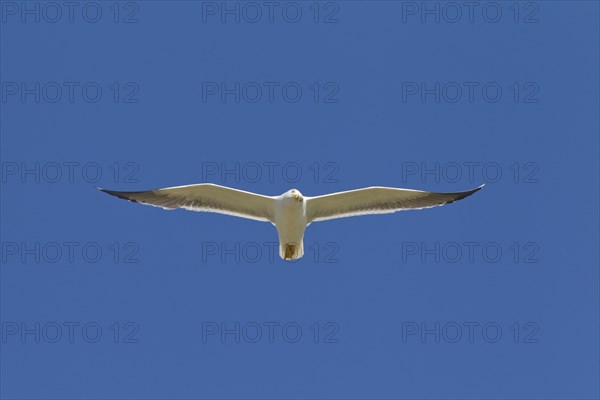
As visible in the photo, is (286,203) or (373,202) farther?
(373,202)

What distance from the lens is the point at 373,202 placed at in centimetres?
1591

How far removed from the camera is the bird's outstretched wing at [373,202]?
15562mm

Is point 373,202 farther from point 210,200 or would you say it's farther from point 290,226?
point 210,200

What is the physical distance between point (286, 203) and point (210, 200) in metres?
1.56

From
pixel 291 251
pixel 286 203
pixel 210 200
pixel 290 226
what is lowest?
pixel 291 251

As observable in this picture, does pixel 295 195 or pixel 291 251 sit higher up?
pixel 295 195

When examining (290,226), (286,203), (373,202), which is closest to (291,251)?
(290,226)

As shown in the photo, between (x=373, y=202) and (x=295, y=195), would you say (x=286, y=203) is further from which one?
(x=373, y=202)

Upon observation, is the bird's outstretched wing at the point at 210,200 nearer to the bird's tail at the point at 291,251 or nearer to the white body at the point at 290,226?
the white body at the point at 290,226

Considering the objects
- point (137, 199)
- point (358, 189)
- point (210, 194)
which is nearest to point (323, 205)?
point (358, 189)

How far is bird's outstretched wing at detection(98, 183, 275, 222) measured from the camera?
1555 cm

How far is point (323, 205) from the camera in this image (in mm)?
15680

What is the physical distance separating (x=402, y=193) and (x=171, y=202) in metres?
3.94

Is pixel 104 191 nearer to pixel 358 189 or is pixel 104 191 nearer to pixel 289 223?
pixel 289 223
